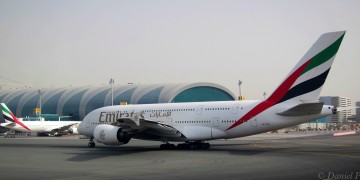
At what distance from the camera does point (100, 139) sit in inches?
1091

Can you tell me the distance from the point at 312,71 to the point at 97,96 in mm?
63570

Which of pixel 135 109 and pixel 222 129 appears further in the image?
pixel 135 109

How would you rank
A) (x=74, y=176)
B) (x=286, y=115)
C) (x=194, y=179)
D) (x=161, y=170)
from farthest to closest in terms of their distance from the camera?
(x=286, y=115), (x=161, y=170), (x=74, y=176), (x=194, y=179)

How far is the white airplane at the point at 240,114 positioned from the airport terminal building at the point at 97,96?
39.6 m

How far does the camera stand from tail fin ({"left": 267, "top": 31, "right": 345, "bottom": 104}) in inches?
953

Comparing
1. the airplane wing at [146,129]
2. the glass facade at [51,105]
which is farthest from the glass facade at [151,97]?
the airplane wing at [146,129]

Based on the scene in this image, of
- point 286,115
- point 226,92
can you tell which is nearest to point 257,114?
point 286,115

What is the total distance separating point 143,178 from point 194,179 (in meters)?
1.80

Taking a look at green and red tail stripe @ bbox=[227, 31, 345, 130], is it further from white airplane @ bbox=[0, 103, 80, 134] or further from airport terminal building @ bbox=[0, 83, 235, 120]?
airport terminal building @ bbox=[0, 83, 235, 120]

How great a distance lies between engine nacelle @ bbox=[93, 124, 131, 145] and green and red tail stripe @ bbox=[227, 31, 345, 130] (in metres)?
9.06

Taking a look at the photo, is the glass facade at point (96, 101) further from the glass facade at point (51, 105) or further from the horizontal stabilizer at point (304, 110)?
the horizontal stabilizer at point (304, 110)

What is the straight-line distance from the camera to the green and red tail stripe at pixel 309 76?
24234 millimetres

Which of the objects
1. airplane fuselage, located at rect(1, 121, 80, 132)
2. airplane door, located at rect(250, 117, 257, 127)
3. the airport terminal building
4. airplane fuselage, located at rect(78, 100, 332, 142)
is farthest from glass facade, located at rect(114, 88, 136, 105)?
airplane door, located at rect(250, 117, 257, 127)

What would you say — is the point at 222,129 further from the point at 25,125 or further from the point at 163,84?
the point at 163,84
